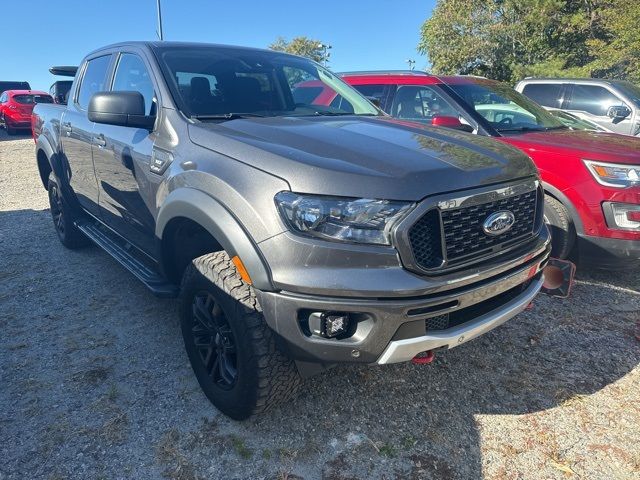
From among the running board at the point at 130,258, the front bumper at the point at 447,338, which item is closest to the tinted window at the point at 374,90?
the running board at the point at 130,258

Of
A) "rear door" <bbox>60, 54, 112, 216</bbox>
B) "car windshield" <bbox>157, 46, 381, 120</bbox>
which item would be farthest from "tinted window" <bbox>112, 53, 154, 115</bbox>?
"rear door" <bbox>60, 54, 112, 216</bbox>

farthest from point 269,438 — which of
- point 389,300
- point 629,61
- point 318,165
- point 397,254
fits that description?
point 629,61

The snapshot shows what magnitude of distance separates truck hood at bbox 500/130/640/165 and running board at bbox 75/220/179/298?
10.4 feet

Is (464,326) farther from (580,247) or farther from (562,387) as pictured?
(580,247)

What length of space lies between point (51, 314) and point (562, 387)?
11.7 ft

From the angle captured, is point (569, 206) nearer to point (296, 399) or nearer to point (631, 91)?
point (296, 399)

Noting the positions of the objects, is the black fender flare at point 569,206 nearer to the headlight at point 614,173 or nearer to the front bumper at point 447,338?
the headlight at point 614,173

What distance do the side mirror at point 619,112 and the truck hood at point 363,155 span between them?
5.86 m

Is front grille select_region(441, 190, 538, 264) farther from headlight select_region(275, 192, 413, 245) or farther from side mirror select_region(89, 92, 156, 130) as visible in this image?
side mirror select_region(89, 92, 156, 130)

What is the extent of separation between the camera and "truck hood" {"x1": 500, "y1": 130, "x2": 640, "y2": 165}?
141 inches

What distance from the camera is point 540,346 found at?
10.2 feet

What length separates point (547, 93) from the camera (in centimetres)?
790

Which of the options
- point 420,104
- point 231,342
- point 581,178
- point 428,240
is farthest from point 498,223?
point 420,104

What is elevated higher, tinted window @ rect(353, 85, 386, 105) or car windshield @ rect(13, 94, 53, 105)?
tinted window @ rect(353, 85, 386, 105)
